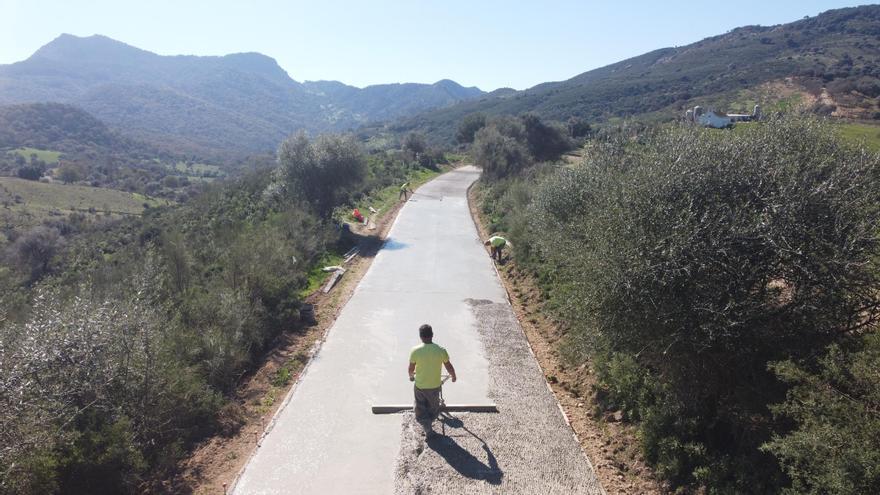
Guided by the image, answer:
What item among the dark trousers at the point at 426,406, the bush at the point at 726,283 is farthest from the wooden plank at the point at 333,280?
the bush at the point at 726,283

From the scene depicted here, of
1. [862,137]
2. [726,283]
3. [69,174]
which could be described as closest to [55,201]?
[69,174]

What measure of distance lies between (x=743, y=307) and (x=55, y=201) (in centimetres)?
7578

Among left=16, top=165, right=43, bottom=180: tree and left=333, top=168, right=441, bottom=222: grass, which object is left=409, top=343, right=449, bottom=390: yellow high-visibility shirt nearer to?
left=333, top=168, right=441, bottom=222: grass

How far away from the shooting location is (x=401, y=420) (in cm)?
763

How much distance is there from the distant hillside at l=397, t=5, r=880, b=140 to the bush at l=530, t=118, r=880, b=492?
4358 cm

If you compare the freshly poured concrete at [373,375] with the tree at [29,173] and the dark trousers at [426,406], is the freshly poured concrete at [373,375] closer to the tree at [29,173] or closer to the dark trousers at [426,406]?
the dark trousers at [426,406]

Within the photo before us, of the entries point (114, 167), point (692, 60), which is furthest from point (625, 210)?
point (692, 60)

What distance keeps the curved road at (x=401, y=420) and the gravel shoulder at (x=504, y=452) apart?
17mm

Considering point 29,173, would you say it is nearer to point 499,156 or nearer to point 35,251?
point 35,251

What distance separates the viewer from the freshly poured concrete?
641 centimetres

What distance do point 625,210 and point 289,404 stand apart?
5997 millimetres

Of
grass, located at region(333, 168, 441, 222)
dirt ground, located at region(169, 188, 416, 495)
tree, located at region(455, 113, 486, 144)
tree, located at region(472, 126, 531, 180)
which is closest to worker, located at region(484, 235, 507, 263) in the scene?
dirt ground, located at region(169, 188, 416, 495)

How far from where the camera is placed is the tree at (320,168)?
22.1 metres

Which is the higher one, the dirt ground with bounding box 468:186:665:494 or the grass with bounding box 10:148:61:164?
the grass with bounding box 10:148:61:164
